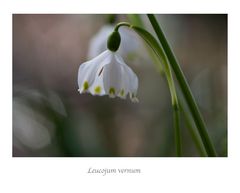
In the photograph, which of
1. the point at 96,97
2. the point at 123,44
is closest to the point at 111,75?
the point at 123,44

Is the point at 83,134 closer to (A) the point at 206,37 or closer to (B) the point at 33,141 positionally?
(B) the point at 33,141

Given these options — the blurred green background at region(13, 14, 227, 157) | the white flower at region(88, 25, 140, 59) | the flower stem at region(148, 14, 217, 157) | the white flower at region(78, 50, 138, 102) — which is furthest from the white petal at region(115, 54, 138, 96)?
the blurred green background at region(13, 14, 227, 157)

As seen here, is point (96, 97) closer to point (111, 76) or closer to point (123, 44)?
point (123, 44)

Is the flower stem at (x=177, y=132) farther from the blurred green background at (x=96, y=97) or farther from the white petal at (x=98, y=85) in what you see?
the blurred green background at (x=96, y=97)

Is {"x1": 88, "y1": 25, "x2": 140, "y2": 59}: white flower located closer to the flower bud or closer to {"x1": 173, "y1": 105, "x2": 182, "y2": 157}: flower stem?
the flower bud

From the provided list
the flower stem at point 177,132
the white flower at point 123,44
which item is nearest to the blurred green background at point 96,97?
the white flower at point 123,44

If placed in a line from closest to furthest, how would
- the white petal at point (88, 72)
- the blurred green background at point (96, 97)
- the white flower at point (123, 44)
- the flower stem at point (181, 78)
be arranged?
the flower stem at point (181, 78)
the white petal at point (88, 72)
the white flower at point (123, 44)
the blurred green background at point (96, 97)

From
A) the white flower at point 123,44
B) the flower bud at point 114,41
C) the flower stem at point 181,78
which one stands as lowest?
the flower stem at point 181,78
